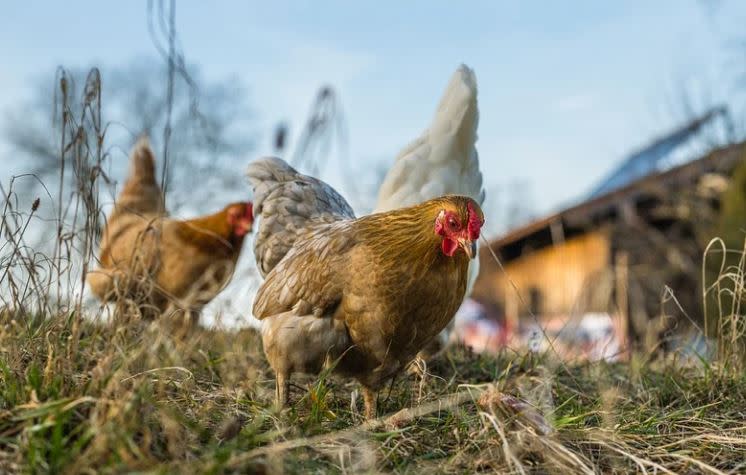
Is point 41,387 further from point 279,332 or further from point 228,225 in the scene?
point 228,225

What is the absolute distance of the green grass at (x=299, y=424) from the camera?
5.00 ft

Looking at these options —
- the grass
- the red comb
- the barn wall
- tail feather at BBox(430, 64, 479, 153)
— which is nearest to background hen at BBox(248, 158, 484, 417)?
the red comb

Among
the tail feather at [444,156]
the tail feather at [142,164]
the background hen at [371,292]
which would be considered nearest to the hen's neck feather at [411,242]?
the background hen at [371,292]

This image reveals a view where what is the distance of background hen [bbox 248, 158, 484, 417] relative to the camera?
97.0 inches

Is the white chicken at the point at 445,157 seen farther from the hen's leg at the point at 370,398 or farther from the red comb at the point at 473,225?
the red comb at the point at 473,225

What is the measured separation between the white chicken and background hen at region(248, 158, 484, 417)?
1323 mm

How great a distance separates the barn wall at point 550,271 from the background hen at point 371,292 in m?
12.1

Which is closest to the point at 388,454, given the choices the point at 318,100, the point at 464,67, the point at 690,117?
the point at 318,100

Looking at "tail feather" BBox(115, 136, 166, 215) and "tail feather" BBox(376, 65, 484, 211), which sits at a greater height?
"tail feather" BBox(115, 136, 166, 215)

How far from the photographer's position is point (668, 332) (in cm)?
350

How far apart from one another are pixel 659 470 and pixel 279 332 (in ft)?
4.87

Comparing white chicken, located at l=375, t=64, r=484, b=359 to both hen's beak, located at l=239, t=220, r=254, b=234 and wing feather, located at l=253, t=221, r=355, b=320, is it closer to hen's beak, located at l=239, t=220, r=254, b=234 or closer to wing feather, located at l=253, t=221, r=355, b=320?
wing feather, located at l=253, t=221, r=355, b=320

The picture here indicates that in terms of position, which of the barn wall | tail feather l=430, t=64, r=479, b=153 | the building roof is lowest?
the barn wall

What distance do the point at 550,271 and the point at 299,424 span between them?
15.6 metres
